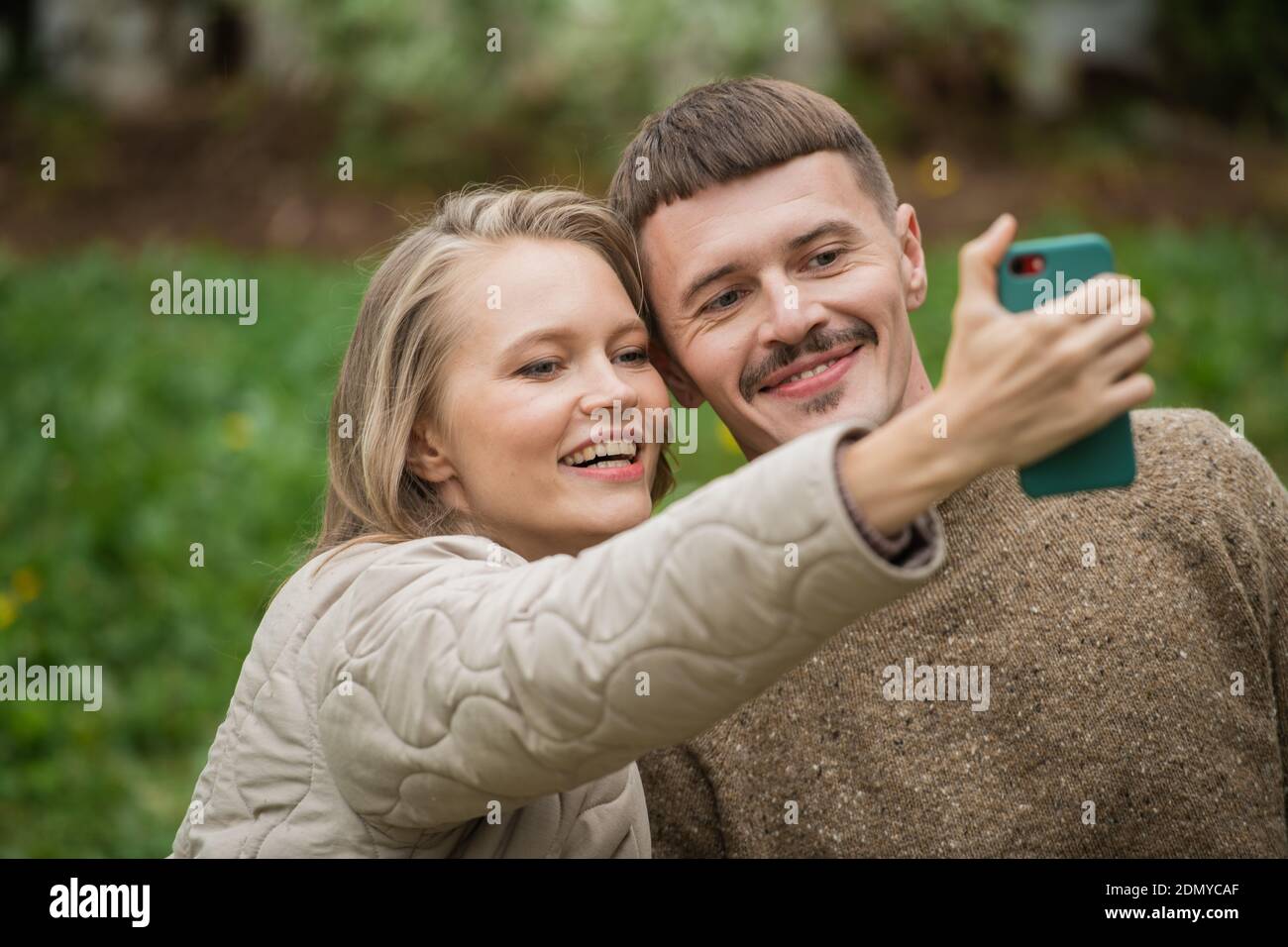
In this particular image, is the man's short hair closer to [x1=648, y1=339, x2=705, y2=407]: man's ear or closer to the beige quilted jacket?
[x1=648, y1=339, x2=705, y2=407]: man's ear

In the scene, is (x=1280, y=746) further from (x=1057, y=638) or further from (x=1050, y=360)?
(x=1050, y=360)

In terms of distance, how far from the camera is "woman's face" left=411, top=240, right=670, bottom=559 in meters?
2.21

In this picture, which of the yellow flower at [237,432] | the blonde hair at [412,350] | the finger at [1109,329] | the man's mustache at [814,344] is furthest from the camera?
the yellow flower at [237,432]

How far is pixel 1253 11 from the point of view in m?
9.03

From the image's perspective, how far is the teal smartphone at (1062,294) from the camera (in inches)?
58.2

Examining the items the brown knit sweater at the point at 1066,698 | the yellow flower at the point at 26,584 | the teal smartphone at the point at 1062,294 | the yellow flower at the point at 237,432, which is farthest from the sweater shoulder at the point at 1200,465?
the yellow flower at the point at 237,432

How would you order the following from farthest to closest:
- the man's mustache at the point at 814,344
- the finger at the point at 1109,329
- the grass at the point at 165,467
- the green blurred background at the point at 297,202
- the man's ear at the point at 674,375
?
the green blurred background at the point at 297,202 → the grass at the point at 165,467 → the man's ear at the point at 674,375 → the man's mustache at the point at 814,344 → the finger at the point at 1109,329

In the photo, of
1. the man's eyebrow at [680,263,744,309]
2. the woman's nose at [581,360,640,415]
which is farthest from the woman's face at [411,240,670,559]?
the man's eyebrow at [680,263,744,309]

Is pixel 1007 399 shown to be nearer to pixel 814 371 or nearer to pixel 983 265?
pixel 983 265

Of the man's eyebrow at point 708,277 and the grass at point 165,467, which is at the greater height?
the man's eyebrow at point 708,277

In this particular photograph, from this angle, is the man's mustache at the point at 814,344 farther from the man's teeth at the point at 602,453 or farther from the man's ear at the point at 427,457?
the man's ear at the point at 427,457

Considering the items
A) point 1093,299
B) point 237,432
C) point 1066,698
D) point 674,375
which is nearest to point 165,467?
point 237,432

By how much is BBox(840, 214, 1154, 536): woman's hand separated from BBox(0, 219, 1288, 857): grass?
7.51 feet

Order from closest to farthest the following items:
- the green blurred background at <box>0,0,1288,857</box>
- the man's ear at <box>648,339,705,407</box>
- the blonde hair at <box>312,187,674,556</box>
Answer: the blonde hair at <box>312,187,674,556</box> → the man's ear at <box>648,339,705,407</box> → the green blurred background at <box>0,0,1288,857</box>
